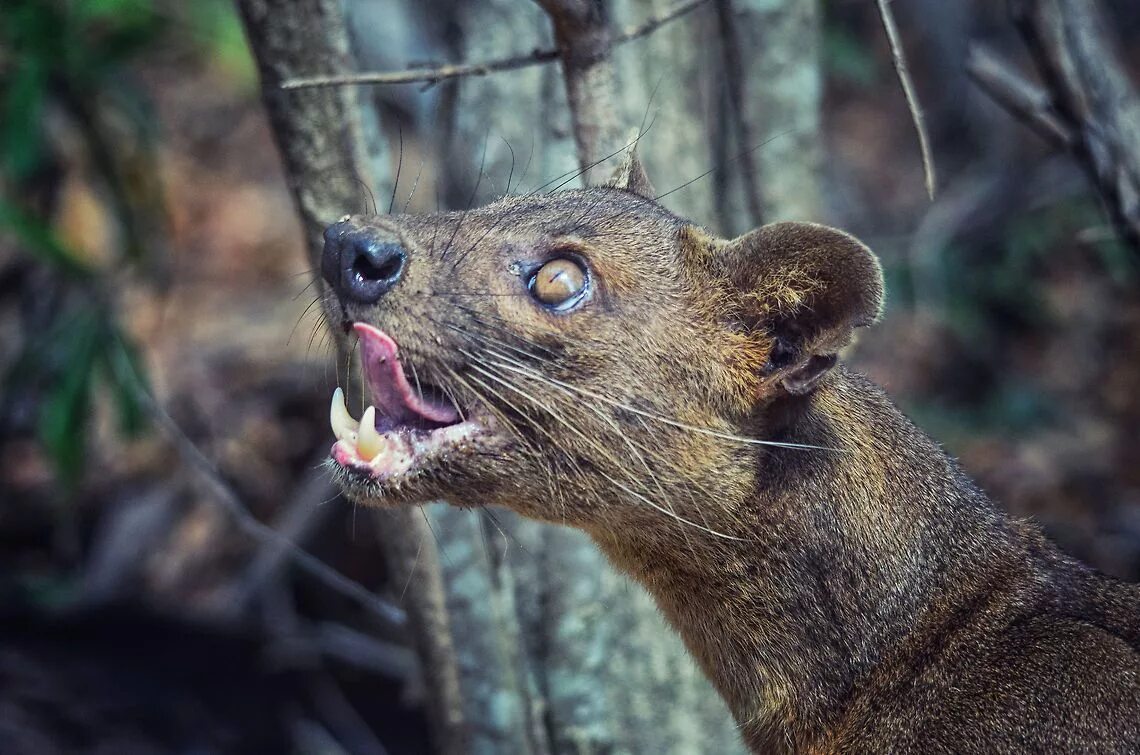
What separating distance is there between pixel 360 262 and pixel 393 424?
15.3 inches

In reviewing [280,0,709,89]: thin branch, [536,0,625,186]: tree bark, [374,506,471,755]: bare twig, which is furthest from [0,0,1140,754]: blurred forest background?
[536,0,625,186]: tree bark

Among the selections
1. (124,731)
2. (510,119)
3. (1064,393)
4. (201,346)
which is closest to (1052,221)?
(1064,393)

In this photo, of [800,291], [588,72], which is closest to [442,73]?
[588,72]

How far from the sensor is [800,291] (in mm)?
2977

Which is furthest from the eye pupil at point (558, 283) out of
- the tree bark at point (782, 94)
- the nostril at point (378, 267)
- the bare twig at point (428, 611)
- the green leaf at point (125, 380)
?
the green leaf at point (125, 380)

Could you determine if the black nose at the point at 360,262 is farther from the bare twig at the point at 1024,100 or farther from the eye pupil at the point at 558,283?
the bare twig at the point at 1024,100

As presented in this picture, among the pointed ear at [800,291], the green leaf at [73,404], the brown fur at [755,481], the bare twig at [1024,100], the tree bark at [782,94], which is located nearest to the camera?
the pointed ear at [800,291]

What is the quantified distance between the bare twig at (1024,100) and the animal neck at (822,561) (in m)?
1.45

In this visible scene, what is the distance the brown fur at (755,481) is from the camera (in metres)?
2.99

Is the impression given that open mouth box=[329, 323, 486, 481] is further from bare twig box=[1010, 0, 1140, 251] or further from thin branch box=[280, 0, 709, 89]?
bare twig box=[1010, 0, 1140, 251]

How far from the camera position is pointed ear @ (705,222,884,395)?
2.88 meters

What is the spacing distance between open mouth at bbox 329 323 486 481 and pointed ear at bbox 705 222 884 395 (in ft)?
2.36

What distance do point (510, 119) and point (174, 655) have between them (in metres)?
3.25

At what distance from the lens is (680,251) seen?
129 inches
